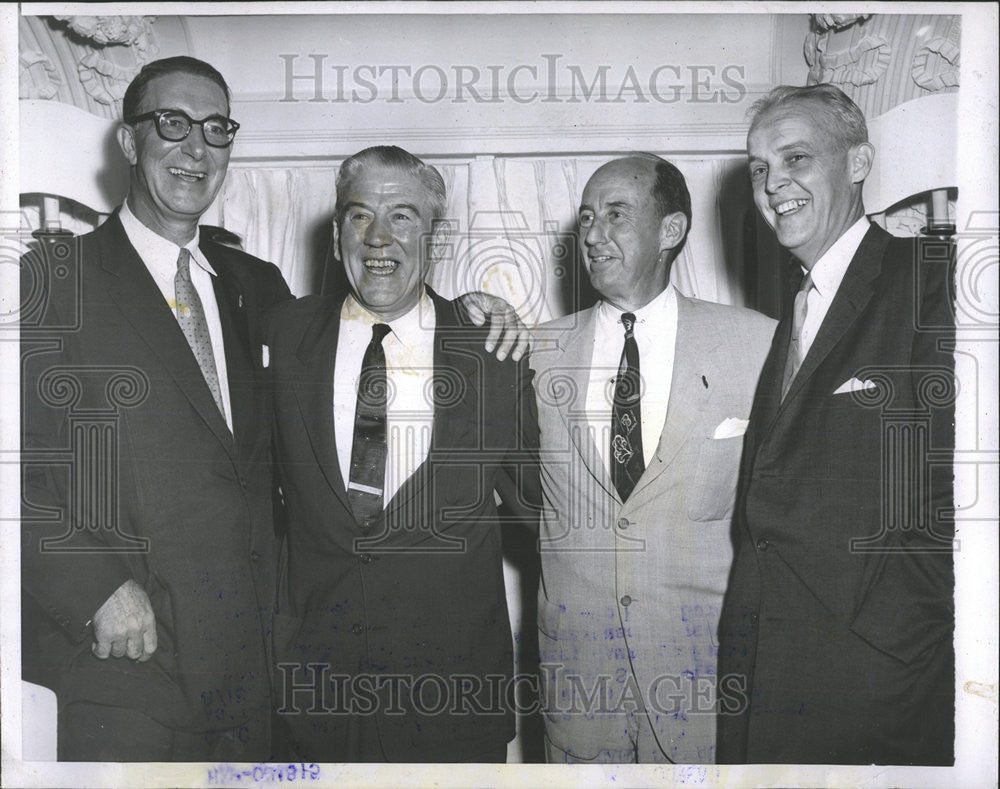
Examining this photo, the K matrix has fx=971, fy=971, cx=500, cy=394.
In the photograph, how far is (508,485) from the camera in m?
2.47

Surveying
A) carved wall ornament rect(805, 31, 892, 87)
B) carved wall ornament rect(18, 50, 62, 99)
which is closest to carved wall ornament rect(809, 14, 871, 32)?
carved wall ornament rect(805, 31, 892, 87)

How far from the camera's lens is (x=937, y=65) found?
249 centimetres

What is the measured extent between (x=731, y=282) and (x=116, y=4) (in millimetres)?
1738

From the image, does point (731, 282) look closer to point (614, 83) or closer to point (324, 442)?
point (614, 83)

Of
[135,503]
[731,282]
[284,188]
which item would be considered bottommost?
[135,503]

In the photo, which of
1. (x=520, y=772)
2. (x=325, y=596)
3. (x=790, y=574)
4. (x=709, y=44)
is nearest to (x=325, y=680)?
(x=325, y=596)

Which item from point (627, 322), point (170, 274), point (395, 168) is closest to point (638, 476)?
point (627, 322)

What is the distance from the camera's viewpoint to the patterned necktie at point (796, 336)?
7.98 ft

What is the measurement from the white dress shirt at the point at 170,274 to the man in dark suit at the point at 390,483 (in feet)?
0.43

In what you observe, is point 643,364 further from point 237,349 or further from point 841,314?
point 237,349

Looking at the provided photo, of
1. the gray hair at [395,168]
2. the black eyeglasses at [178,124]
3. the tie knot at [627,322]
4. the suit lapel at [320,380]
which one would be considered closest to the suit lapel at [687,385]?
the tie knot at [627,322]

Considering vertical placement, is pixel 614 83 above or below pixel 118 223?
above

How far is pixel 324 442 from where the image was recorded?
2453 mm

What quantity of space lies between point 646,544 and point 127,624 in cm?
133
